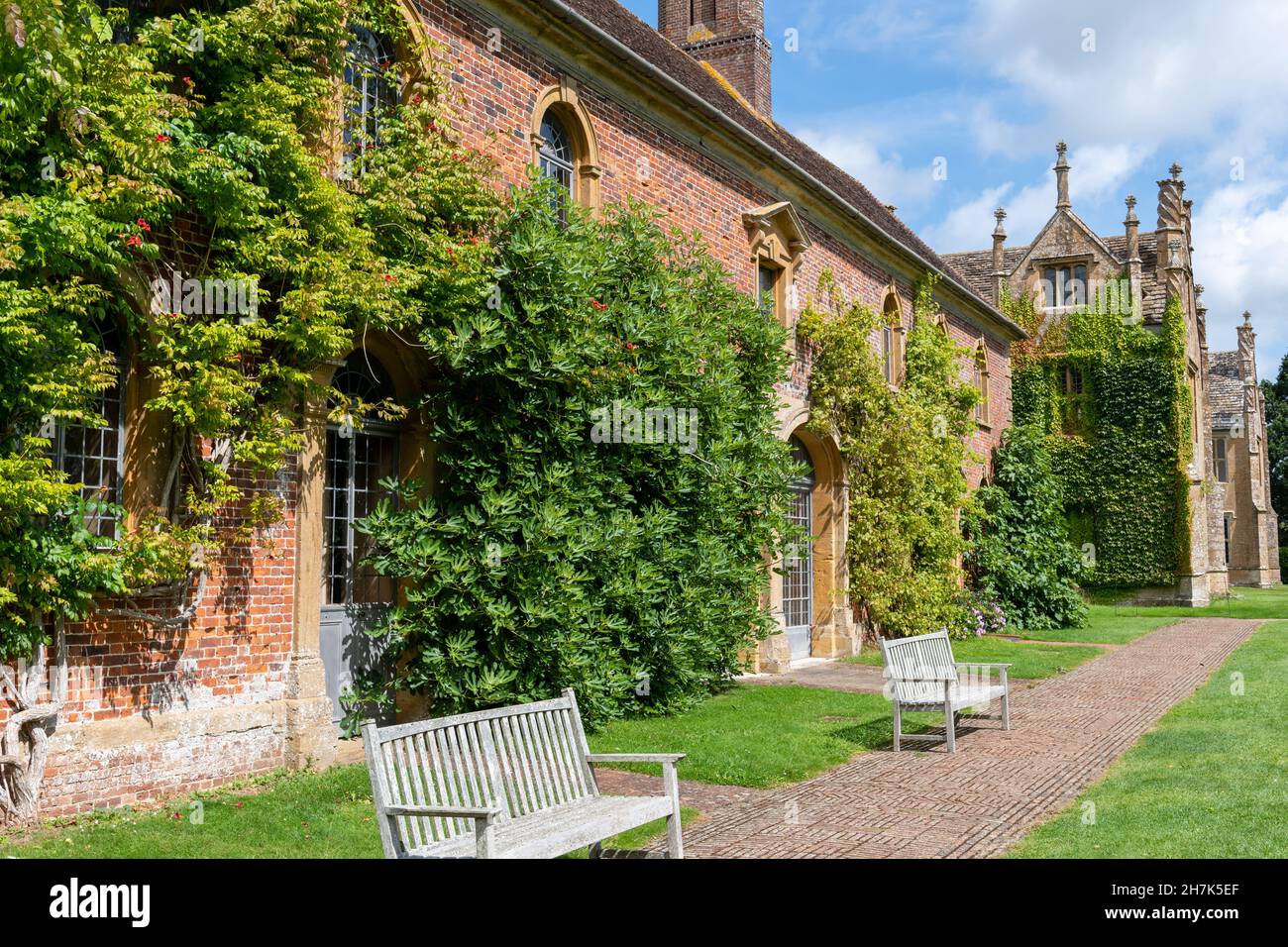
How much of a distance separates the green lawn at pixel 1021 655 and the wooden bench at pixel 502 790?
1029cm

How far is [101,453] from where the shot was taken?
7.28 m

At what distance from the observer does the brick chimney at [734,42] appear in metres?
20.4

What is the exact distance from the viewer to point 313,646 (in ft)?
27.9

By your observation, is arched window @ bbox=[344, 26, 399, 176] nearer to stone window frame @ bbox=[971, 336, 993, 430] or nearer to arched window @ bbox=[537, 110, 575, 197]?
arched window @ bbox=[537, 110, 575, 197]

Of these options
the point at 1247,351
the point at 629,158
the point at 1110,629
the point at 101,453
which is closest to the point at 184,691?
the point at 101,453

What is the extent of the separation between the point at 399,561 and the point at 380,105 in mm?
3952

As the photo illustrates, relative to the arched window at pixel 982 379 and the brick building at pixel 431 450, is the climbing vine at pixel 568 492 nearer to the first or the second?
the brick building at pixel 431 450

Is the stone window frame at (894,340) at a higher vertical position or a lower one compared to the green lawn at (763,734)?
higher

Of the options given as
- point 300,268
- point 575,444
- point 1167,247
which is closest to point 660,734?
point 575,444

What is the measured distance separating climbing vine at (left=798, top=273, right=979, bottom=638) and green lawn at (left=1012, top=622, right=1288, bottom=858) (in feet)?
23.1

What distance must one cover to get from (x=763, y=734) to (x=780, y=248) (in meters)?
8.60

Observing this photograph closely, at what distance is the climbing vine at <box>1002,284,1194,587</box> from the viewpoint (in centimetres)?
3114

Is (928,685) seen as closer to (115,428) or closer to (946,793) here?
(946,793)

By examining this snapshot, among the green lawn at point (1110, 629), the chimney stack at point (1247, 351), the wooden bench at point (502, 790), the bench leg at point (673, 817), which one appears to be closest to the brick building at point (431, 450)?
the wooden bench at point (502, 790)
